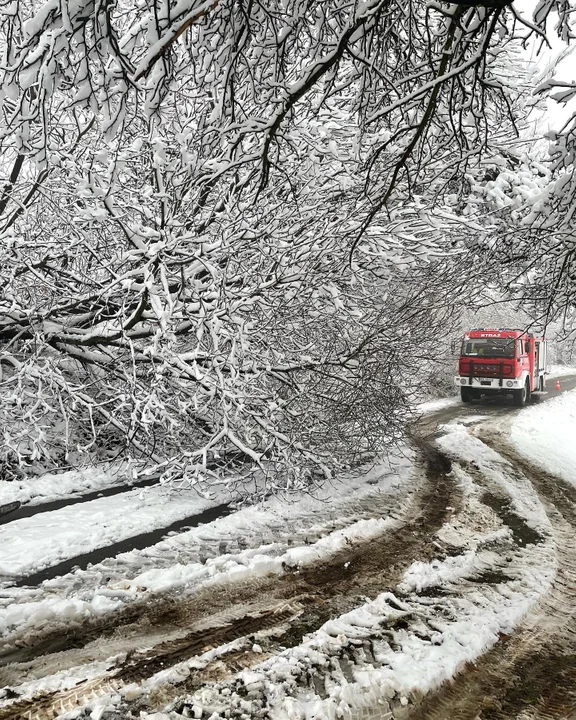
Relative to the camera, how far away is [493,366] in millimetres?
19016

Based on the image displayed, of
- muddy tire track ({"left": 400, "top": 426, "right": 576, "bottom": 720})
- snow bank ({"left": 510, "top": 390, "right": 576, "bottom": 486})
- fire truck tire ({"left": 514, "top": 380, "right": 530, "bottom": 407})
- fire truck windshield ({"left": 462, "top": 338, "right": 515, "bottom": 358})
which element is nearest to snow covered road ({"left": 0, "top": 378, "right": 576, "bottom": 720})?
muddy tire track ({"left": 400, "top": 426, "right": 576, "bottom": 720})

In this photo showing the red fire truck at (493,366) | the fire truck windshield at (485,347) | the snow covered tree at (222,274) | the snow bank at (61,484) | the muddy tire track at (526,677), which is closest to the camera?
the muddy tire track at (526,677)

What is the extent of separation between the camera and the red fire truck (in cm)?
1889

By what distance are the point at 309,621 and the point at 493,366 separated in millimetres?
16990

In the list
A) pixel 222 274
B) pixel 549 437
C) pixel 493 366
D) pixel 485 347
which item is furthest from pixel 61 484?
pixel 485 347

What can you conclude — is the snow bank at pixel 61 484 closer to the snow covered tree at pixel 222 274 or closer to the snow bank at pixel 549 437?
the snow covered tree at pixel 222 274

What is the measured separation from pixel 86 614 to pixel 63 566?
3.65ft

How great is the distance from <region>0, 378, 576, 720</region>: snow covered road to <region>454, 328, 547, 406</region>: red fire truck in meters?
12.9

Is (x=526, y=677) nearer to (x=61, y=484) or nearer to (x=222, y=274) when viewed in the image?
(x=222, y=274)

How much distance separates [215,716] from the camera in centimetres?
279

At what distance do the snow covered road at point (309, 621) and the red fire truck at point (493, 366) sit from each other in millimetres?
12862

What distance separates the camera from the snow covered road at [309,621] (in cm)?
298

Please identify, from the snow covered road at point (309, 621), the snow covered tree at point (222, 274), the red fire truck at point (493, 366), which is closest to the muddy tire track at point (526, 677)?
the snow covered road at point (309, 621)

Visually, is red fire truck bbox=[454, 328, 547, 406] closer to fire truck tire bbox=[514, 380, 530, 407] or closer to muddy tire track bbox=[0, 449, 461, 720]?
fire truck tire bbox=[514, 380, 530, 407]
